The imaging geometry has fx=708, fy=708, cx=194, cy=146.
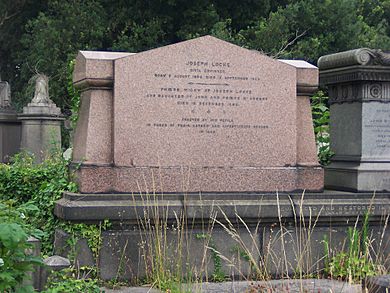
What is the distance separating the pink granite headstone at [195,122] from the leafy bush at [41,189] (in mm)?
343

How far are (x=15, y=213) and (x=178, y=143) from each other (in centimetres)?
234

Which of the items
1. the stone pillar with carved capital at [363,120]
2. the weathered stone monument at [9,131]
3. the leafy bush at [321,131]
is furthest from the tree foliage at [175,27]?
the stone pillar with carved capital at [363,120]

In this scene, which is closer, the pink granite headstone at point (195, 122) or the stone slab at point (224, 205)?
the stone slab at point (224, 205)

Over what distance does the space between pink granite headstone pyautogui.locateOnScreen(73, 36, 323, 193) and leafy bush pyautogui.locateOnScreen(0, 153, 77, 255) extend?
13.5 inches

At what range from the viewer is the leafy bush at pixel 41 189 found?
6613 millimetres

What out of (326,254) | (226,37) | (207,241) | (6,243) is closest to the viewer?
(6,243)

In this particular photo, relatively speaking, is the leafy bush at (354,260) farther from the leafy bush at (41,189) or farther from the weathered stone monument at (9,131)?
the weathered stone monument at (9,131)

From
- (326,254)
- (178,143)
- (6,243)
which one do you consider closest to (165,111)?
(178,143)

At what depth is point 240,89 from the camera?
684cm

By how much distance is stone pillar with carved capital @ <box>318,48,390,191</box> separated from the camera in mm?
7254

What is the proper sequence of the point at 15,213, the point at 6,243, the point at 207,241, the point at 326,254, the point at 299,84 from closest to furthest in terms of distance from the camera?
the point at 6,243
the point at 15,213
the point at 207,241
the point at 326,254
the point at 299,84

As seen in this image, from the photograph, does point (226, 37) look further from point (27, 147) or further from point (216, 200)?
point (216, 200)

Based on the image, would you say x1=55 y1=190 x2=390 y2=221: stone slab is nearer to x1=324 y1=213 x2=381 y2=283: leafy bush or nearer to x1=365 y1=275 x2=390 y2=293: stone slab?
x1=324 y1=213 x2=381 y2=283: leafy bush

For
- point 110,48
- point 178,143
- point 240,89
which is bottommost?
point 178,143
